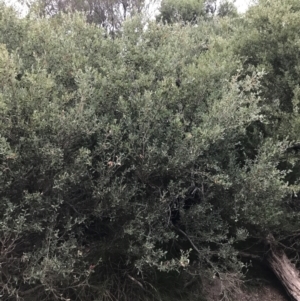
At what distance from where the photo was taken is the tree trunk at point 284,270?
538 centimetres

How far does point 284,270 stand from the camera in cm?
554

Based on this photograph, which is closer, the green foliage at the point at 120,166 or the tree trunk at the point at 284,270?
the green foliage at the point at 120,166

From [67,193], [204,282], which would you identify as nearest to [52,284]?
[67,193]

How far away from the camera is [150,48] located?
4875 mm

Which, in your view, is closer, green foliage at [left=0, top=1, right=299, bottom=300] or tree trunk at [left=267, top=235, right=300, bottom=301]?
green foliage at [left=0, top=1, right=299, bottom=300]

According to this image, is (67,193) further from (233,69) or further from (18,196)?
(233,69)

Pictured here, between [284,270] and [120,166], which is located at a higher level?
[120,166]

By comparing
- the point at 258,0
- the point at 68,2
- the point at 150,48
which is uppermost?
A: the point at 68,2

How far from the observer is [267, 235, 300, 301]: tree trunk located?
538 centimetres

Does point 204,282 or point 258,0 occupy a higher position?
point 258,0

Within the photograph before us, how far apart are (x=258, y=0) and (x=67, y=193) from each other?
4227mm

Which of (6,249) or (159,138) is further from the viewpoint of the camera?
(159,138)

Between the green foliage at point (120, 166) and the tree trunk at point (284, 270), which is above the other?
the green foliage at point (120, 166)

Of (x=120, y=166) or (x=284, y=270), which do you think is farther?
(x=284, y=270)
